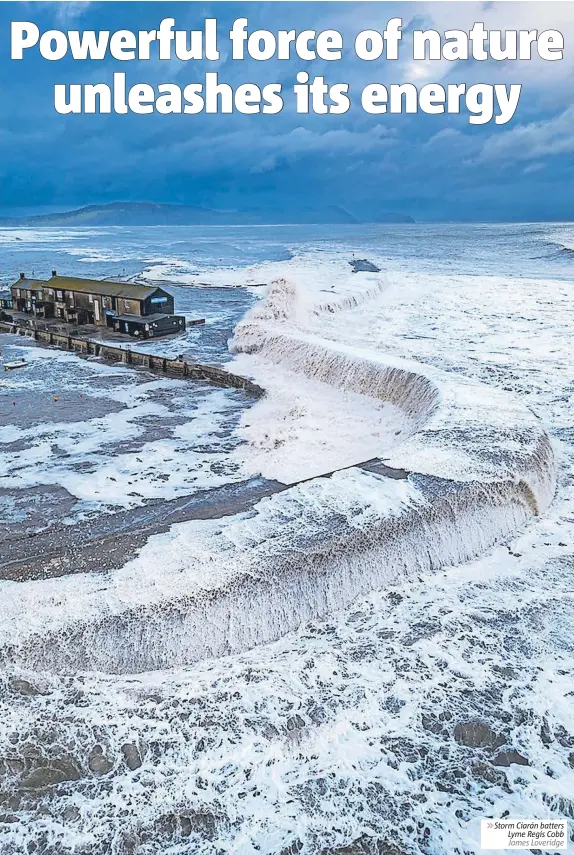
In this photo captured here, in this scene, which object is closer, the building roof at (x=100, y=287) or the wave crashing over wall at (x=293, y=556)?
the wave crashing over wall at (x=293, y=556)

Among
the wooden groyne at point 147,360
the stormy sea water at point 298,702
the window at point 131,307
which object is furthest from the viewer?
the window at point 131,307

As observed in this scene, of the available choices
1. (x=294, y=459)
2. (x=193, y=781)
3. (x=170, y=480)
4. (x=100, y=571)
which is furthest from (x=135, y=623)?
(x=294, y=459)

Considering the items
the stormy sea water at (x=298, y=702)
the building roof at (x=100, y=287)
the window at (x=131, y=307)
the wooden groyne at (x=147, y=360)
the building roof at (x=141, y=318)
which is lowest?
the stormy sea water at (x=298, y=702)

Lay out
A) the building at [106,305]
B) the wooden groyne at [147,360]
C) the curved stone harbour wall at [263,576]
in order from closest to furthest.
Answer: the curved stone harbour wall at [263,576]
the wooden groyne at [147,360]
the building at [106,305]

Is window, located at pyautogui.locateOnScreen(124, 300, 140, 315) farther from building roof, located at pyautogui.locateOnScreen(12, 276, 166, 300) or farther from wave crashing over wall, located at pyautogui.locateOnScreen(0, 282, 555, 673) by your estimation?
wave crashing over wall, located at pyautogui.locateOnScreen(0, 282, 555, 673)

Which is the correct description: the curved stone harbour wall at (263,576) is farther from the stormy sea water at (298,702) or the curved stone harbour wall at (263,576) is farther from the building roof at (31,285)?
the building roof at (31,285)

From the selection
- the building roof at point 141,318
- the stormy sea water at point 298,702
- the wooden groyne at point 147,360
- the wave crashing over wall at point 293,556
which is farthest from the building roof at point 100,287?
the wave crashing over wall at point 293,556

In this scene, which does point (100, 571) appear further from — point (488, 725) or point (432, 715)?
point (488, 725)
